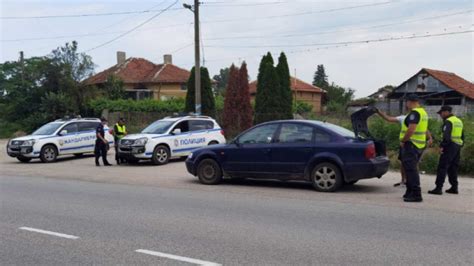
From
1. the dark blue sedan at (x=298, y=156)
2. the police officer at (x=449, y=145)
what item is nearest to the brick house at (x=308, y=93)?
the dark blue sedan at (x=298, y=156)

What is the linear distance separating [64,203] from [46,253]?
3449 mm

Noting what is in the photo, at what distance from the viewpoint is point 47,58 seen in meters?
37.2

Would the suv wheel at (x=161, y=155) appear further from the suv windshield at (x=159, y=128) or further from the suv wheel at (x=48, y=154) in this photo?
the suv wheel at (x=48, y=154)

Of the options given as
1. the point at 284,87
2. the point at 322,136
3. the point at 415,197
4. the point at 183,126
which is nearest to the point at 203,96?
the point at 284,87

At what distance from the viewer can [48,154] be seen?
60.0ft

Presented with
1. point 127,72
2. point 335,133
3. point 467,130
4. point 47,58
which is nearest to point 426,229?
point 335,133

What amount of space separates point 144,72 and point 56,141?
101 feet

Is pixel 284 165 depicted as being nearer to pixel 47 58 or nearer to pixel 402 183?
pixel 402 183

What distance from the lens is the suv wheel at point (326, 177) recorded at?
9.80m

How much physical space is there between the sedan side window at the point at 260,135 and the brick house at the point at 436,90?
3290cm

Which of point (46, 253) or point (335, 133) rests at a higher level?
point (335, 133)

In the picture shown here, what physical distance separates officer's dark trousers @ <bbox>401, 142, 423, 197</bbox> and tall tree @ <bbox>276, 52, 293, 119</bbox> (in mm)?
17538

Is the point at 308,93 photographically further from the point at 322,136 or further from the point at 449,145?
the point at 449,145

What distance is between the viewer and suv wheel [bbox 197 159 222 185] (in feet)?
36.7
